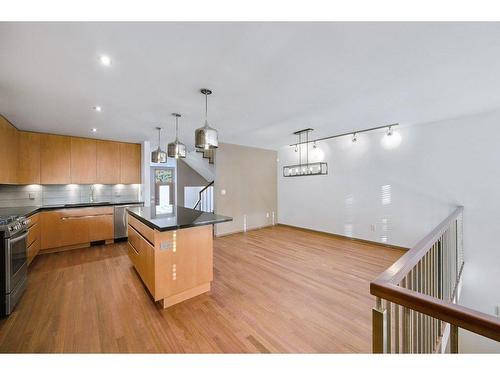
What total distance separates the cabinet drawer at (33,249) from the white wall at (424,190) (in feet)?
19.2

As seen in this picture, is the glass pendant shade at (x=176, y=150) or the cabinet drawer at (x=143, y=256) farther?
the glass pendant shade at (x=176, y=150)

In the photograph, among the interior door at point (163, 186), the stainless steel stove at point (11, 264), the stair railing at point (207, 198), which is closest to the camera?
the stainless steel stove at point (11, 264)

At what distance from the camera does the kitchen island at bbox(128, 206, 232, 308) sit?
2.29m

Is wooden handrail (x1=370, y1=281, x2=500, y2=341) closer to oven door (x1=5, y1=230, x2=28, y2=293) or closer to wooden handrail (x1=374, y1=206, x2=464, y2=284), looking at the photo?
wooden handrail (x1=374, y1=206, x2=464, y2=284)

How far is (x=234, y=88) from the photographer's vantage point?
2391 millimetres

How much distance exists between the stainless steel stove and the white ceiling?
156 cm

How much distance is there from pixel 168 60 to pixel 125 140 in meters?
3.84

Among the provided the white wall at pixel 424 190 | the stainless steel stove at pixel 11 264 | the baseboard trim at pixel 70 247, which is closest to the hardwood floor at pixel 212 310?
the stainless steel stove at pixel 11 264

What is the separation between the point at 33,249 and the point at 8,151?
168 cm

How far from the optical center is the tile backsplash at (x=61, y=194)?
13.3 feet

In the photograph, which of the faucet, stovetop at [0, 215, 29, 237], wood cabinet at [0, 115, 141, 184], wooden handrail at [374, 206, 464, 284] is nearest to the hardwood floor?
stovetop at [0, 215, 29, 237]

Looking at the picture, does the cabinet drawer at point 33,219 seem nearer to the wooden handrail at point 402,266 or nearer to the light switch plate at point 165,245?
the light switch plate at point 165,245

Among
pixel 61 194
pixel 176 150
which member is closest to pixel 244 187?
pixel 176 150

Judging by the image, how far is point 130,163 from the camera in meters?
5.16
